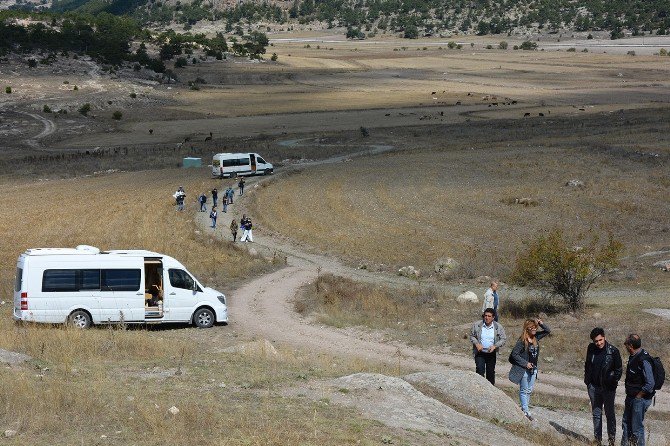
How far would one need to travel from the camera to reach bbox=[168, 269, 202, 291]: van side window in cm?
2586

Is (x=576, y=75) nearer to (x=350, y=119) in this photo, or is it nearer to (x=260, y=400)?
(x=350, y=119)

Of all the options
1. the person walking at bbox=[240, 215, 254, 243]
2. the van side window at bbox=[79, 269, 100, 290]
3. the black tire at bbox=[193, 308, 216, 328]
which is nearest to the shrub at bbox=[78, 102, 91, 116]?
the person walking at bbox=[240, 215, 254, 243]

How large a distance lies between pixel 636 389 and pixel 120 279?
14.4m

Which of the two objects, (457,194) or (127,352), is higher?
(127,352)

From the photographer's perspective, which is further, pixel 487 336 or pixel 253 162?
pixel 253 162

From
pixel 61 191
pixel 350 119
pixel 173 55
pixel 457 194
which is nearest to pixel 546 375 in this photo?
pixel 457 194

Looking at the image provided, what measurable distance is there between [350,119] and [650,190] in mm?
54189

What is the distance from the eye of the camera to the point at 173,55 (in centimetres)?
16112

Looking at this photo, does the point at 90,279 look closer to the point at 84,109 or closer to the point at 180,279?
the point at 180,279

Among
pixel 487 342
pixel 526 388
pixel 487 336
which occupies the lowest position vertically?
pixel 526 388

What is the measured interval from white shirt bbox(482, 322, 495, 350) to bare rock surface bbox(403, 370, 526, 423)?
→ 2.01ft

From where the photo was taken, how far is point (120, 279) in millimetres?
25094

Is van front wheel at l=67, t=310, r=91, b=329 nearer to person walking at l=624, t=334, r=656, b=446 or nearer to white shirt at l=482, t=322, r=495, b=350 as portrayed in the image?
white shirt at l=482, t=322, r=495, b=350

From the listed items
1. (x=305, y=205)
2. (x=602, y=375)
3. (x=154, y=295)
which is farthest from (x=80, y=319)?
(x=305, y=205)
